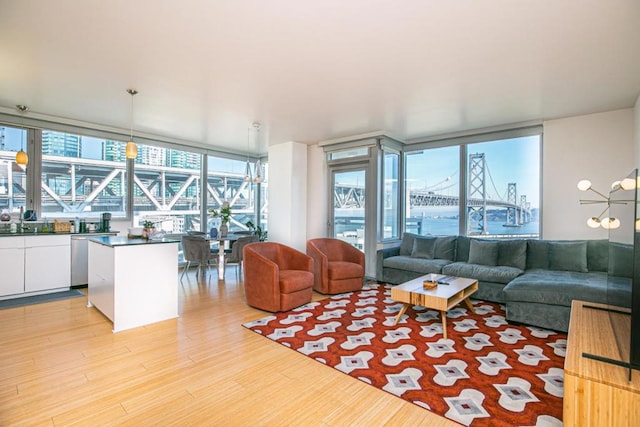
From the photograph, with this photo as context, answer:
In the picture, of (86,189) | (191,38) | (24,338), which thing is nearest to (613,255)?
(191,38)

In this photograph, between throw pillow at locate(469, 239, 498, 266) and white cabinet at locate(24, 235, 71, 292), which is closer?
white cabinet at locate(24, 235, 71, 292)

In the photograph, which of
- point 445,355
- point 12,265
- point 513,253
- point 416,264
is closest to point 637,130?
point 513,253

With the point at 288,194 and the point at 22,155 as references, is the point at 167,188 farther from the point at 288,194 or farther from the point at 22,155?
the point at 22,155

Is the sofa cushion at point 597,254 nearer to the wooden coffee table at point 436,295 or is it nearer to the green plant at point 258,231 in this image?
the wooden coffee table at point 436,295

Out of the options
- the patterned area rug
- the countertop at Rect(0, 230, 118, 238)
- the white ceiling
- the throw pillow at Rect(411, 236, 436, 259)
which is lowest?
the patterned area rug

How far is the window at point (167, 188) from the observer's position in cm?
638

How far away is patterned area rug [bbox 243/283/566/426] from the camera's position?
219cm

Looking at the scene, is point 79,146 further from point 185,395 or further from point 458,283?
point 458,283

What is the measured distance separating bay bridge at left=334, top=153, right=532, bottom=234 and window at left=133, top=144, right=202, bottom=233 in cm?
325

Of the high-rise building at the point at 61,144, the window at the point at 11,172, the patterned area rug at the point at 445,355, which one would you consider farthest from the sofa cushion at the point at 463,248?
the window at the point at 11,172

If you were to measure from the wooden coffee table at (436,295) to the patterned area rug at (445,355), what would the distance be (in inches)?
11.3

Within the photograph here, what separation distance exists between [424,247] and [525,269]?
5.00 ft

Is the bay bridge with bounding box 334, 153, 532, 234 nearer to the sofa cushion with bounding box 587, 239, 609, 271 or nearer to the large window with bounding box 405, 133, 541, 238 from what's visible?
the large window with bounding box 405, 133, 541, 238

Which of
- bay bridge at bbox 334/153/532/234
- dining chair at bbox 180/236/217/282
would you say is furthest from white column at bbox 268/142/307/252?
dining chair at bbox 180/236/217/282
